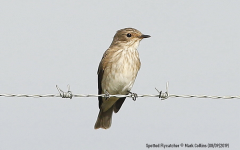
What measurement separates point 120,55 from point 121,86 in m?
0.70

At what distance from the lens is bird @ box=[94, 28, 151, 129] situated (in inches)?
385

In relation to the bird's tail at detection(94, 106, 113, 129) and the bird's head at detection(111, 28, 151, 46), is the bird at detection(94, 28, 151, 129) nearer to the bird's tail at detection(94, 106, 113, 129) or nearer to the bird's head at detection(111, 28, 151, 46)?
the bird's head at detection(111, 28, 151, 46)

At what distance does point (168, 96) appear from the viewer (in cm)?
765

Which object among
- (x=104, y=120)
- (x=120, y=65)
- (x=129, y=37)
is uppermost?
(x=129, y=37)

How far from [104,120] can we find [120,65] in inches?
73.6

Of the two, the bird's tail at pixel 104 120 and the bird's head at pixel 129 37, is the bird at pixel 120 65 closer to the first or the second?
the bird's head at pixel 129 37

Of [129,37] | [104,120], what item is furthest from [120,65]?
[104,120]

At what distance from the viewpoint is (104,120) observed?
11.0m

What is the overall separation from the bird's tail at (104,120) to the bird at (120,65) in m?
0.29

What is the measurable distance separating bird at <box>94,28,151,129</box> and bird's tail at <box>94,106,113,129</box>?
0.29 metres

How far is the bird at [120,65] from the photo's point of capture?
978cm

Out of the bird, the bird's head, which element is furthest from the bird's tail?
the bird's head

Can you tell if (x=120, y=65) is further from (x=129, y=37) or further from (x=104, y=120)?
(x=104, y=120)

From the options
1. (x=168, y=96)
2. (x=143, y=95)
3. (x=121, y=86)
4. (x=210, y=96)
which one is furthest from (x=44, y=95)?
(x=121, y=86)
